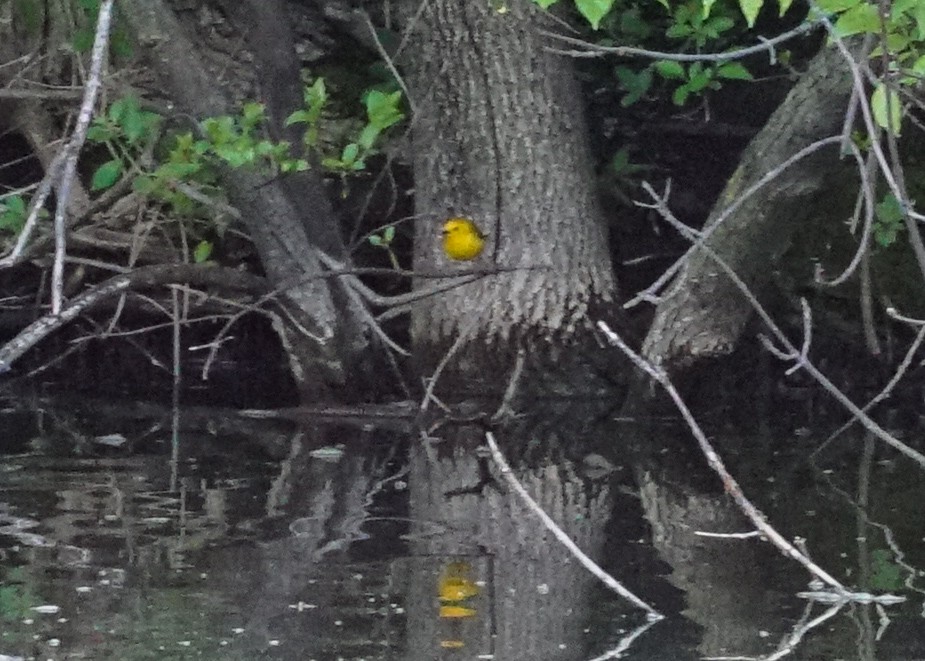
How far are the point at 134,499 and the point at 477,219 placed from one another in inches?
83.0

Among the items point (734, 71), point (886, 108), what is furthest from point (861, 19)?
point (734, 71)

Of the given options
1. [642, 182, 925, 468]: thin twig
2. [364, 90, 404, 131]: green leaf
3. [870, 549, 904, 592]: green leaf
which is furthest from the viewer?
[364, 90, 404, 131]: green leaf

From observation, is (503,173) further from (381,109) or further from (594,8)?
(594,8)

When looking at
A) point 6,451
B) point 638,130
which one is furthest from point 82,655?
point 638,130

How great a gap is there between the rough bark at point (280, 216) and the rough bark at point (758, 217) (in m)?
1.22

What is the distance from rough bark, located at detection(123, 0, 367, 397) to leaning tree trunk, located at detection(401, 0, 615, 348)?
15.8 inches

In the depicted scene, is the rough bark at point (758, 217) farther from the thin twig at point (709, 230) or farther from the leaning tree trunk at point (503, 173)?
the thin twig at point (709, 230)

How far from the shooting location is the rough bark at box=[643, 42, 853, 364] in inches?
206

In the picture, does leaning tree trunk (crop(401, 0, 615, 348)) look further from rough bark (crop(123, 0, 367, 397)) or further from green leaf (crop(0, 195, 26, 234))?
green leaf (crop(0, 195, 26, 234))

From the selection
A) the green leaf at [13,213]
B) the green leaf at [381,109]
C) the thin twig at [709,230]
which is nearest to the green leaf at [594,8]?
the thin twig at [709,230]

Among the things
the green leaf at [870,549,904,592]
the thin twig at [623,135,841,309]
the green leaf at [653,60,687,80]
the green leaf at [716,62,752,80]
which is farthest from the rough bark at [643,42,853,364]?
the green leaf at [870,549,904,592]

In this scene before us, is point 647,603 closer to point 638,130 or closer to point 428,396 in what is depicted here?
point 428,396

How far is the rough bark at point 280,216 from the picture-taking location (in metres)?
5.23

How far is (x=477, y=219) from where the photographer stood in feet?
19.2
